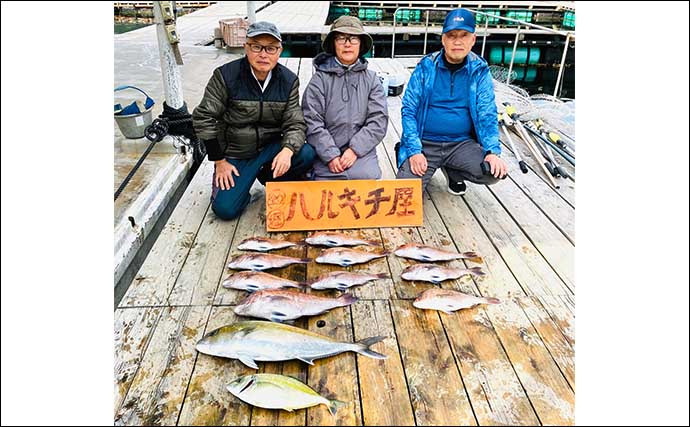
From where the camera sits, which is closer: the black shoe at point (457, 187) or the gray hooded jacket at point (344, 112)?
the gray hooded jacket at point (344, 112)

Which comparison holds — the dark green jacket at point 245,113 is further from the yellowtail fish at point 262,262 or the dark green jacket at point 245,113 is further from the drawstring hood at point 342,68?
the yellowtail fish at point 262,262

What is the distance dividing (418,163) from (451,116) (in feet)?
1.31

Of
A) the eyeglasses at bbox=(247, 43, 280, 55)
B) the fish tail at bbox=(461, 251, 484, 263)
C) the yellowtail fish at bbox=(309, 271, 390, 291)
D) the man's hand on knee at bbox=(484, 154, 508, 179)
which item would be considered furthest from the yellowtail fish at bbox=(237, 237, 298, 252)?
the man's hand on knee at bbox=(484, 154, 508, 179)

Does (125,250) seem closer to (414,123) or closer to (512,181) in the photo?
(414,123)

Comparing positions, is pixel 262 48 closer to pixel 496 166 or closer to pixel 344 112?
pixel 344 112

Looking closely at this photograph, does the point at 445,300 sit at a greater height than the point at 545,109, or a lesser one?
lesser

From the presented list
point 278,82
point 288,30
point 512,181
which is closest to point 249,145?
point 278,82

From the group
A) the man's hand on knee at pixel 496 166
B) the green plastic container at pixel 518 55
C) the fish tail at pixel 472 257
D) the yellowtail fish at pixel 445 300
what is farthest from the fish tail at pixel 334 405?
the green plastic container at pixel 518 55

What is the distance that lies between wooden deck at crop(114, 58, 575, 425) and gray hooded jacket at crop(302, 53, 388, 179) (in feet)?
1.65

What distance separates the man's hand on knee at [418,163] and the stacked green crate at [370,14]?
13567 millimetres

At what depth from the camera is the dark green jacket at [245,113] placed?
2.74 m

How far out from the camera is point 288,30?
1255 centimetres

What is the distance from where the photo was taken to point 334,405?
Answer: 1.60 metres

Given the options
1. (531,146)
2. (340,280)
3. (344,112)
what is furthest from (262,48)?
(531,146)
